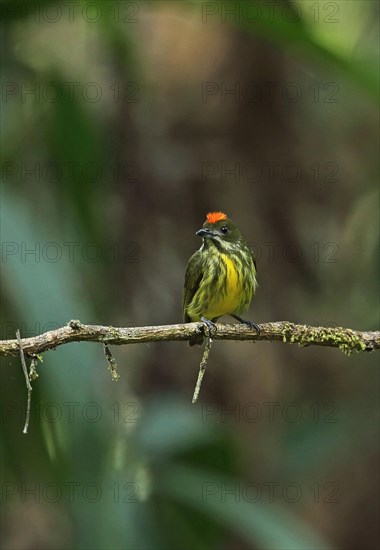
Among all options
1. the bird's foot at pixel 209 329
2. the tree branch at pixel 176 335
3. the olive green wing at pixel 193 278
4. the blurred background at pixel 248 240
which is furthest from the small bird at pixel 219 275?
the bird's foot at pixel 209 329

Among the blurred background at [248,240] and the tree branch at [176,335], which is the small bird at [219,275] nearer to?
the blurred background at [248,240]

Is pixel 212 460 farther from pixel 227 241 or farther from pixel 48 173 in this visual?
pixel 48 173

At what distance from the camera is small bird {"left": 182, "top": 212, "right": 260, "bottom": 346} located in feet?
15.7

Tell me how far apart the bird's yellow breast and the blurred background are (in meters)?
0.58

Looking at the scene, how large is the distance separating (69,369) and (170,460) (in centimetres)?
217

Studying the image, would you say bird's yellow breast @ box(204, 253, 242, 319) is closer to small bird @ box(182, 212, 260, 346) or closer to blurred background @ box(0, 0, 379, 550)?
small bird @ box(182, 212, 260, 346)

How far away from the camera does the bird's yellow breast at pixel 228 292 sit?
15.6ft

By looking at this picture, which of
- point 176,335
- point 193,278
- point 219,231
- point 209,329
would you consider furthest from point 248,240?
point 176,335

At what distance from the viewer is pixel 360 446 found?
6.05m

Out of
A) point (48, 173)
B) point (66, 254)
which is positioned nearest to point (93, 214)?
point (66, 254)

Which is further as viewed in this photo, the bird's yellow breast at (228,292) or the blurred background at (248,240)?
the blurred background at (248,240)

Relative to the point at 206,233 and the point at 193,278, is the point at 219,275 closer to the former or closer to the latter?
the point at 193,278

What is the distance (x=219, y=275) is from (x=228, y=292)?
10cm

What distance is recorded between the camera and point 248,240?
19.6 ft
